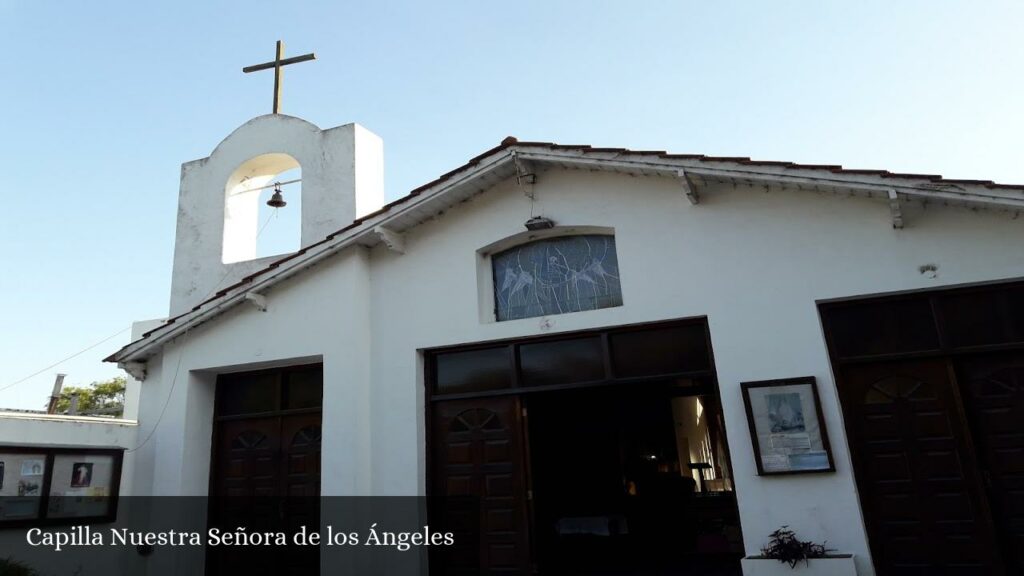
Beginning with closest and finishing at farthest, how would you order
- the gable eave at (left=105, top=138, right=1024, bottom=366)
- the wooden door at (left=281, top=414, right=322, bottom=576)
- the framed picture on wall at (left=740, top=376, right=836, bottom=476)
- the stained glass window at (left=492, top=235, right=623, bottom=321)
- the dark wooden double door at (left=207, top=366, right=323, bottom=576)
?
the gable eave at (left=105, top=138, right=1024, bottom=366)
the framed picture on wall at (left=740, top=376, right=836, bottom=476)
the stained glass window at (left=492, top=235, right=623, bottom=321)
the wooden door at (left=281, top=414, right=322, bottom=576)
the dark wooden double door at (left=207, top=366, right=323, bottom=576)

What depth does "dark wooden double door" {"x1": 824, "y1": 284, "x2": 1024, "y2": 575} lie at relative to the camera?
20.1ft

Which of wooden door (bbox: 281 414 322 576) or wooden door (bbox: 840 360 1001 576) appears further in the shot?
wooden door (bbox: 281 414 322 576)

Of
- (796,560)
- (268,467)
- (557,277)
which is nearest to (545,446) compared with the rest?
(557,277)

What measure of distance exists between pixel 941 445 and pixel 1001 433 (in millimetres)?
521

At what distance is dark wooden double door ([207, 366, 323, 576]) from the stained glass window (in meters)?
2.76

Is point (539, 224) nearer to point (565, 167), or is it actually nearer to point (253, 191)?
point (565, 167)

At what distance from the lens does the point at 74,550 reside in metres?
7.82

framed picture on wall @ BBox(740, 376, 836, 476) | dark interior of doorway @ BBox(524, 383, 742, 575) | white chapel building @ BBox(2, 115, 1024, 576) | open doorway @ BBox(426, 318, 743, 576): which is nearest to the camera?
white chapel building @ BBox(2, 115, 1024, 576)

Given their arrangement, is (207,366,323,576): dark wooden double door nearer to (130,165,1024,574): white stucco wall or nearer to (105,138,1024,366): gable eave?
(130,165,1024,574): white stucco wall

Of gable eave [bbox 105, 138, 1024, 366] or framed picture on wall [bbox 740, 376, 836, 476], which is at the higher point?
gable eave [bbox 105, 138, 1024, 366]

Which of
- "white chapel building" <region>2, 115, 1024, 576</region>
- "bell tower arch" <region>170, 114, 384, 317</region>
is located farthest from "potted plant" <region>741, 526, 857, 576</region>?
"bell tower arch" <region>170, 114, 384, 317</region>

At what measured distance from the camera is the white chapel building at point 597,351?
6.40 metres

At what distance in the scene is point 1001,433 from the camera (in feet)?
20.5

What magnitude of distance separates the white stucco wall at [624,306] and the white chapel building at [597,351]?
3cm
